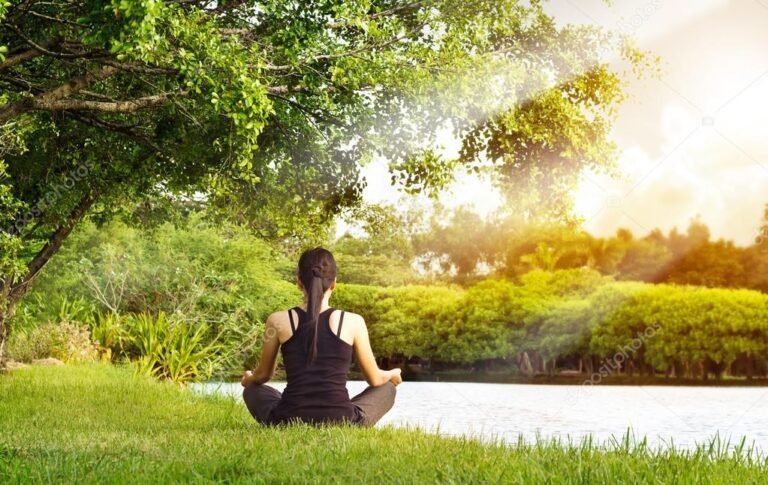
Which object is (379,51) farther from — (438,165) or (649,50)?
(649,50)

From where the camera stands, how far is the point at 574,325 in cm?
2822

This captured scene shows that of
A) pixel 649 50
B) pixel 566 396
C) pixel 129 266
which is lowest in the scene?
pixel 566 396

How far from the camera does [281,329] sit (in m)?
6.61

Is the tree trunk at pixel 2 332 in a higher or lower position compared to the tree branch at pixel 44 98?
lower

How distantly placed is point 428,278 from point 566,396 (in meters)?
17.9

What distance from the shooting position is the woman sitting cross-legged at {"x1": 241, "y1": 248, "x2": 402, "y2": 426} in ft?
21.1

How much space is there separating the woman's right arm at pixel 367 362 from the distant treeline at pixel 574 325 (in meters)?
18.5

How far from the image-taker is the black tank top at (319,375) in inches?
259

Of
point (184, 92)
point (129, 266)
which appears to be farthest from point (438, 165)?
point (129, 266)

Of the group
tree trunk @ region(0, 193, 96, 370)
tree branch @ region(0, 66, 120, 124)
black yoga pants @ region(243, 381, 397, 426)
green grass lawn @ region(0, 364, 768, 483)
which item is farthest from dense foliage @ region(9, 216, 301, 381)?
green grass lawn @ region(0, 364, 768, 483)

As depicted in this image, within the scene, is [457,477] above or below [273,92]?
below

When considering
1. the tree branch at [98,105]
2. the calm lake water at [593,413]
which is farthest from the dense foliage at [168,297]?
the tree branch at [98,105]

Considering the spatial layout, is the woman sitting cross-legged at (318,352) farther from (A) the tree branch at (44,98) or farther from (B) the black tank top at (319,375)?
(A) the tree branch at (44,98)

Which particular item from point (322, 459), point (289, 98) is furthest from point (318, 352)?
point (289, 98)
